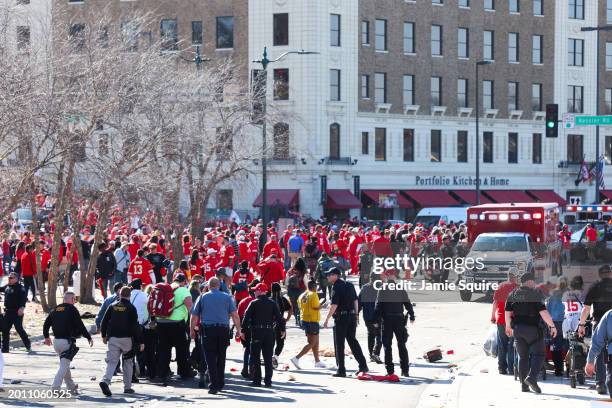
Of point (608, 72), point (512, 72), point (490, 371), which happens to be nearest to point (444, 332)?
point (490, 371)

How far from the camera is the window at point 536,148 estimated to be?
7431cm

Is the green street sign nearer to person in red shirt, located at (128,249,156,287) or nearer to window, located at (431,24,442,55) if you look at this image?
person in red shirt, located at (128,249,156,287)

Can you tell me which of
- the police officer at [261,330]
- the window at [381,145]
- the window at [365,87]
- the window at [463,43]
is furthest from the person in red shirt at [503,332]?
the window at [463,43]

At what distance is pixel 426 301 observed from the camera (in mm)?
33250

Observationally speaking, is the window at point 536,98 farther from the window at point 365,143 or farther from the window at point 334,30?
the window at point 334,30

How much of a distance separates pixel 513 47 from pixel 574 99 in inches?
231

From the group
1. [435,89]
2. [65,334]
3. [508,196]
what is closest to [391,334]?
[65,334]

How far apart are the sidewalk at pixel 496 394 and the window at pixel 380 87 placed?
158 ft

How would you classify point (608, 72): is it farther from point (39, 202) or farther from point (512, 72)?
point (39, 202)

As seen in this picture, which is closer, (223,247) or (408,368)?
(408,368)

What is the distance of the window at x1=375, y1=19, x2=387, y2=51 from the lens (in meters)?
66.5

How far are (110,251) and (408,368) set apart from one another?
12729 millimetres

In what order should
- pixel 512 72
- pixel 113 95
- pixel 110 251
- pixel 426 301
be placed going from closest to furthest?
pixel 113 95 → pixel 110 251 → pixel 426 301 → pixel 512 72

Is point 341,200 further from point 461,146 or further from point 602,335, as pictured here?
point 602,335
